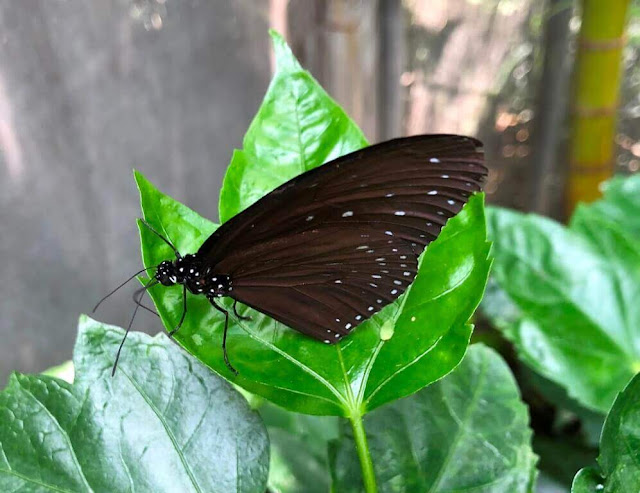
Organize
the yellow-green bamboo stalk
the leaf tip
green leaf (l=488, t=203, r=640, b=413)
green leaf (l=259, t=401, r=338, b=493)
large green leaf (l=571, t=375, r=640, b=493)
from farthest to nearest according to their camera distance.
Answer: the yellow-green bamboo stalk
green leaf (l=488, t=203, r=640, b=413)
green leaf (l=259, t=401, r=338, b=493)
the leaf tip
large green leaf (l=571, t=375, r=640, b=493)

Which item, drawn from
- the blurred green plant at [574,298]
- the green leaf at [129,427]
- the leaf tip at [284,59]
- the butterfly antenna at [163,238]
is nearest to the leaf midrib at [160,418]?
the green leaf at [129,427]

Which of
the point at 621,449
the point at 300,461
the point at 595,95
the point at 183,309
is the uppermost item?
the point at 595,95

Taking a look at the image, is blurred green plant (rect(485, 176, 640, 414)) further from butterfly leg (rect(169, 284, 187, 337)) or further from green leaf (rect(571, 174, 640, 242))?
butterfly leg (rect(169, 284, 187, 337))

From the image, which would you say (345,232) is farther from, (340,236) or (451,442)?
(451,442)

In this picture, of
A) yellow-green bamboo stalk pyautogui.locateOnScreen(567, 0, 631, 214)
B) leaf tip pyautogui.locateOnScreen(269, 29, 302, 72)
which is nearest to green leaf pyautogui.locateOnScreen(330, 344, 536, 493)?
leaf tip pyautogui.locateOnScreen(269, 29, 302, 72)

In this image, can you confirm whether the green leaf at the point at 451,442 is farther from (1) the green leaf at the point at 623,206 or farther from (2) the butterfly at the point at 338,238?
(1) the green leaf at the point at 623,206

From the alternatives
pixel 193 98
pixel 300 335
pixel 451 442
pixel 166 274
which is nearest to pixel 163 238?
pixel 166 274
